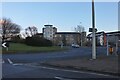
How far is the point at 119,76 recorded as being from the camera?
15070 millimetres

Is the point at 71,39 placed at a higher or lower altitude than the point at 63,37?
lower

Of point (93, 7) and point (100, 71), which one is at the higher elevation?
point (93, 7)

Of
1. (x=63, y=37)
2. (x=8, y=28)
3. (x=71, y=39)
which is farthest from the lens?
(x=71, y=39)

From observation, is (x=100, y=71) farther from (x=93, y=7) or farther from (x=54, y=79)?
(x=93, y=7)

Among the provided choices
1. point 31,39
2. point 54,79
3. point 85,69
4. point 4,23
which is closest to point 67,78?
point 54,79

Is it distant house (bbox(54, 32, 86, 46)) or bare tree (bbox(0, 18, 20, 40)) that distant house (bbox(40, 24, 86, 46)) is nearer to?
distant house (bbox(54, 32, 86, 46))

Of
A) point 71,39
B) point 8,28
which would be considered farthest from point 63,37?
point 8,28

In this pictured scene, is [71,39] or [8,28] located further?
[71,39]

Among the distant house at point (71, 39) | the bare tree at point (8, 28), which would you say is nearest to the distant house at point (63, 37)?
the distant house at point (71, 39)

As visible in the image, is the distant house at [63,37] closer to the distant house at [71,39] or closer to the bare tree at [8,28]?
the distant house at [71,39]

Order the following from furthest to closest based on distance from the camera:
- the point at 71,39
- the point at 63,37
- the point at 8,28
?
the point at 71,39 < the point at 63,37 < the point at 8,28

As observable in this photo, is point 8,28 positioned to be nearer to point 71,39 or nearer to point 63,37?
point 63,37

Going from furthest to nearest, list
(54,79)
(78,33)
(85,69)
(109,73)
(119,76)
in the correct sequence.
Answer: (78,33), (85,69), (109,73), (119,76), (54,79)

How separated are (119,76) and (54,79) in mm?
3244
